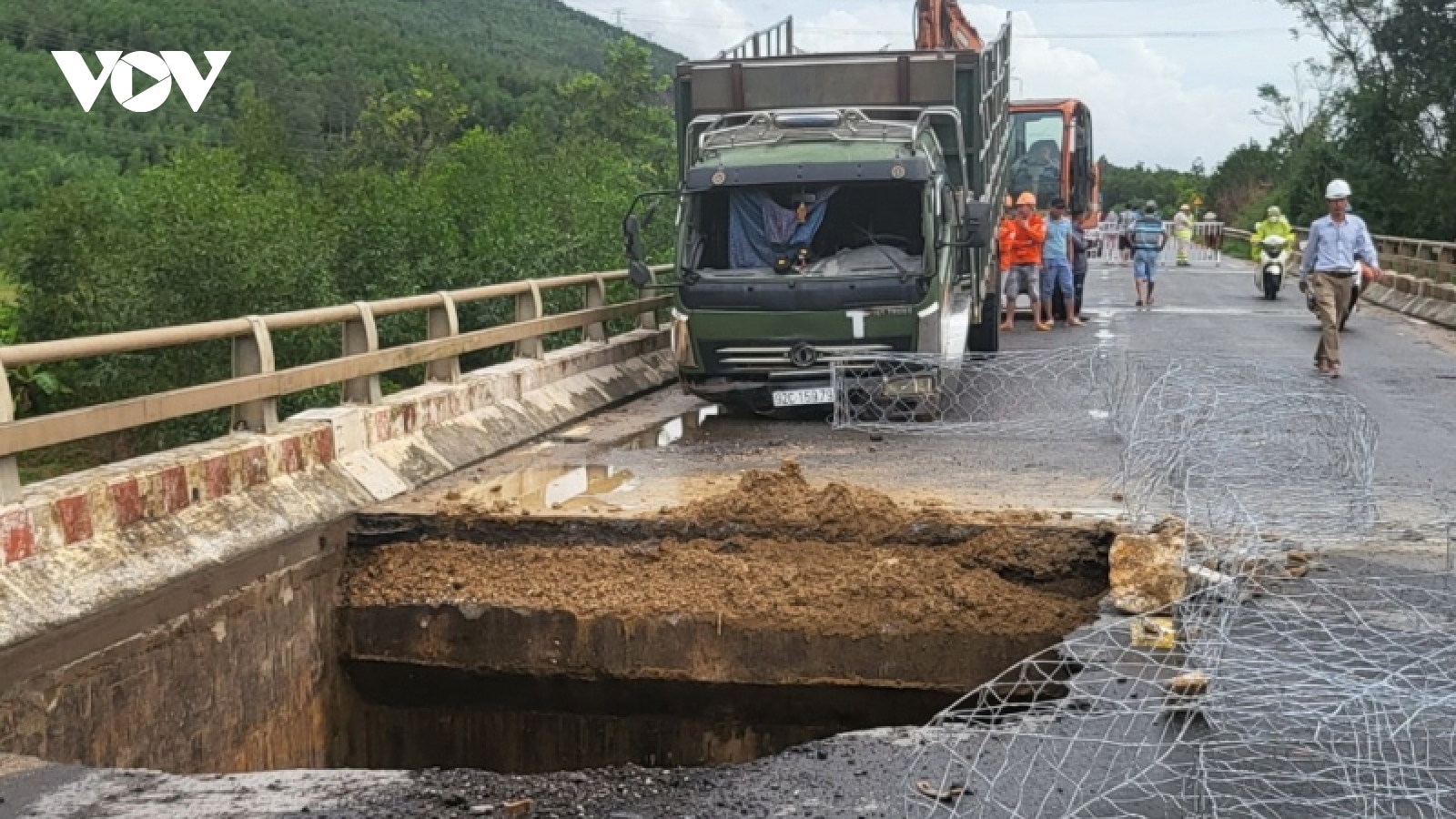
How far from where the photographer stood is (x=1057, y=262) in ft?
62.3

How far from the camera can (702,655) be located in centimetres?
732

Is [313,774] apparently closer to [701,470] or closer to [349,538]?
[349,538]

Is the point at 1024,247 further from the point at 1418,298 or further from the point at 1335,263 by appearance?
the point at 1418,298

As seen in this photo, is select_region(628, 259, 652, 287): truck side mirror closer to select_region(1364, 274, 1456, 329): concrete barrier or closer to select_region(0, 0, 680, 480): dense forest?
select_region(0, 0, 680, 480): dense forest

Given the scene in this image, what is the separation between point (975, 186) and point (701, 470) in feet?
19.5

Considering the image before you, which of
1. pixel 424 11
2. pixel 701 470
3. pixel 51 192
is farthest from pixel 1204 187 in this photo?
pixel 424 11

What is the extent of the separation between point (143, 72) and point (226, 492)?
89945 mm

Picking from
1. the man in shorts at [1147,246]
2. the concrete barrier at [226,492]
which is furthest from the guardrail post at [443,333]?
the man in shorts at [1147,246]

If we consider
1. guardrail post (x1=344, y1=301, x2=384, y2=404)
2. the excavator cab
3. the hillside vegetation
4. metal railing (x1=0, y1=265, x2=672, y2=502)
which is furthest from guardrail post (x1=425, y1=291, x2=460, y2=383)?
the hillside vegetation

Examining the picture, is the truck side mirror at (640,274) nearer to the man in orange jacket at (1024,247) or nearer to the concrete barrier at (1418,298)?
the man in orange jacket at (1024,247)

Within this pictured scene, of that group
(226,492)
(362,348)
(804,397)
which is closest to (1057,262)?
(804,397)

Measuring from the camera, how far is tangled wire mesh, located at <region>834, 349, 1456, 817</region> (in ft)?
13.4

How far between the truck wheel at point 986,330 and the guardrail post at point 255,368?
9.24 meters

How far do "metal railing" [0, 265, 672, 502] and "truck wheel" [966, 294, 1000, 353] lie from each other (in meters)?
5.25
